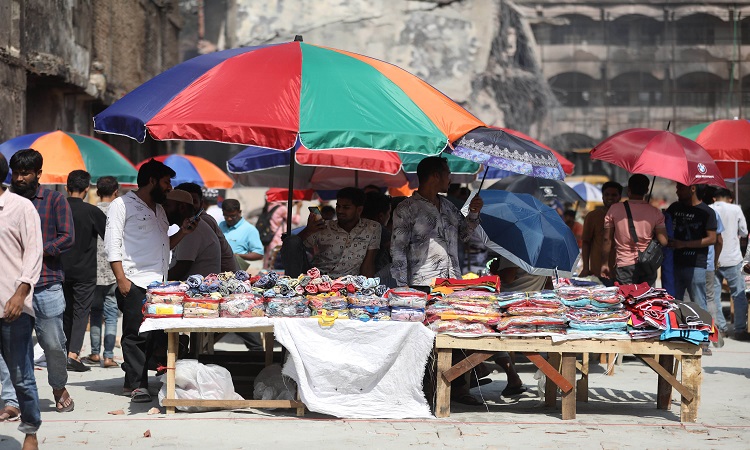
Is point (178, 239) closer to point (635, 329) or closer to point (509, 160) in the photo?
point (509, 160)

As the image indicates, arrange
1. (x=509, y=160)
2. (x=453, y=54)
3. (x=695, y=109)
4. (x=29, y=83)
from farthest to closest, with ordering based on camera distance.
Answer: (x=695, y=109) < (x=453, y=54) < (x=29, y=83) < (x=509, y=160)

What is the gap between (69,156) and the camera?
1138 centimetres

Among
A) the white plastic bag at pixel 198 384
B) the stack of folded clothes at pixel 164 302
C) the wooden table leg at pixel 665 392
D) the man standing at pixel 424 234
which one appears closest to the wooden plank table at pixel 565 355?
the wooden table leg at pixel 665 392

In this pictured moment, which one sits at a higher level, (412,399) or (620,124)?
(620,124)

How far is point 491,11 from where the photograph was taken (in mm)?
29953

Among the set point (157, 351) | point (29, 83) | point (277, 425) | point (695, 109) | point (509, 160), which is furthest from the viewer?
point (695, 109)

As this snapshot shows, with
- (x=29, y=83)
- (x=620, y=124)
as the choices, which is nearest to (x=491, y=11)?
(x=620, y=124)

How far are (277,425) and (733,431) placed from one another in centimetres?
320

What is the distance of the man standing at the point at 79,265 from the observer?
9672 millimetres

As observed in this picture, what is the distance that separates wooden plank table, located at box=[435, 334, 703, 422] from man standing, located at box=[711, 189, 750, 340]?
546cm

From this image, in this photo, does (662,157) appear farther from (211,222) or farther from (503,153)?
(211,222)

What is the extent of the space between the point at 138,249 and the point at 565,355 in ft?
10.8

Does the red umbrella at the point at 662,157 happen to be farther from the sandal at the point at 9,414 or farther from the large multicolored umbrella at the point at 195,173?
the large multicolored umbrella at the point at 195,173

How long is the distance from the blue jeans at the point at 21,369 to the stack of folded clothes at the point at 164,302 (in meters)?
1.49
